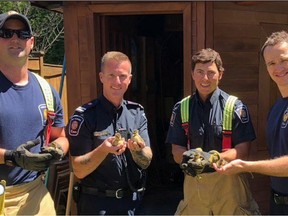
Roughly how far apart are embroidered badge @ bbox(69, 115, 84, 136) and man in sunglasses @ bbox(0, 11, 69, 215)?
0.12m

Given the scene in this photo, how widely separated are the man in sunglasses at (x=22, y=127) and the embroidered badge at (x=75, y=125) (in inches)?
4.6

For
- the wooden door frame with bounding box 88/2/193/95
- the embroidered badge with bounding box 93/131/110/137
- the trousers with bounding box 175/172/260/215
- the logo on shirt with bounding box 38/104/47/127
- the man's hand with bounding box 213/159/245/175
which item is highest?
the wooden door frame with bounding box 88/2/193/95

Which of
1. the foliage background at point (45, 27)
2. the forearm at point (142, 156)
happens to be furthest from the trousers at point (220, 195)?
the foliage background at point (45, 27)

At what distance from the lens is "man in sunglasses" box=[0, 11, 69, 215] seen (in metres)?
2.75

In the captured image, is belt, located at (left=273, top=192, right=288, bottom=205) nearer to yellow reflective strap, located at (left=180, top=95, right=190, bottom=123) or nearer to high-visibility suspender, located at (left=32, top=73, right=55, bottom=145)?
yellow reflective strap, located at (left=180, top=95, right=190, bottom=123)

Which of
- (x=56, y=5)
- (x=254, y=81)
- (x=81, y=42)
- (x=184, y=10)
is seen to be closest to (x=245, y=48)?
(x=254, y=81)

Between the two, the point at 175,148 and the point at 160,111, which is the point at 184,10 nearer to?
the point at 175,148

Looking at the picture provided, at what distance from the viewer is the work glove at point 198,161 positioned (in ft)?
9.05

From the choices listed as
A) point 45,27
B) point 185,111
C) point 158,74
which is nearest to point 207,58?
point 185,111

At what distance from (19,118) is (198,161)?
1.10 meters

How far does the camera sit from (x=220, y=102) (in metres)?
3.14

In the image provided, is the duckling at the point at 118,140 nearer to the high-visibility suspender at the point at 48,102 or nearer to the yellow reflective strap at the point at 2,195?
the high-visibility suspender at the point at 48,102

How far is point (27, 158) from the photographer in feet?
8.73

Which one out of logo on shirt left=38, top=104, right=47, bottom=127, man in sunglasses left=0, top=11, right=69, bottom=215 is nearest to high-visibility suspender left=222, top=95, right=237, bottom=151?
man in sunglasses left=0, top=11, right=69, bottom=215
